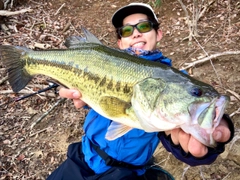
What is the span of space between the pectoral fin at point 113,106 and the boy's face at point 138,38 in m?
0.97

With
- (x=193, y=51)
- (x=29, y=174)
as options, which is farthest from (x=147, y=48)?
(x=193, y=51)

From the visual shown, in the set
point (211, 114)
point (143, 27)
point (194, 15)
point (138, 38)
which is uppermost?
point (194, 15)

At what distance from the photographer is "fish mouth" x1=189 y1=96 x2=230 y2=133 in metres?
1.57

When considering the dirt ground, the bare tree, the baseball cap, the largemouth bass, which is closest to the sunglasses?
the baseball cap

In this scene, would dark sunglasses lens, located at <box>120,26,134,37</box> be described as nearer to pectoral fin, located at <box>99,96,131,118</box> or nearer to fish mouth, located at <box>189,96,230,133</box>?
pectoral fin, located at <box>99,96,131,118</box>

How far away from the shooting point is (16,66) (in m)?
2.85

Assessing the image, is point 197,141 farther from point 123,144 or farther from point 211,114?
point 123,144

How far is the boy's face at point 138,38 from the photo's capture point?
295 centimetres

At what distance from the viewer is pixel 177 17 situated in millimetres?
7355

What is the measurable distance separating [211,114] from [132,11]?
1.76m

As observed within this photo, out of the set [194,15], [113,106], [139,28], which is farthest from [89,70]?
[194,15]

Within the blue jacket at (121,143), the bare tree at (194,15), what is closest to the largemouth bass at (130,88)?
the blue jacket at (121,143)

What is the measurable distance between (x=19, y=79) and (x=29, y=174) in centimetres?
186

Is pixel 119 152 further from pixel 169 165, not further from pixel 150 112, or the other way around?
pixel 169 165
